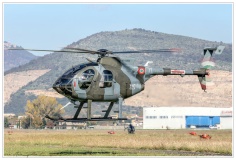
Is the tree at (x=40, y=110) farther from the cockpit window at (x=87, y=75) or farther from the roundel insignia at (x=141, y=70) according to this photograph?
the cockpit window at (x=87, y=75)

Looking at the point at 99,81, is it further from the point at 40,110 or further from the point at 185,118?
the point at 40,110

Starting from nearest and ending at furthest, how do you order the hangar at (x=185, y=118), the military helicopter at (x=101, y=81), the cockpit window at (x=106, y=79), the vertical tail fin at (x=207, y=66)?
the military helicopter at (x=101, y=81)
the cockpit window at (x=106, y=79)
the vertical tail fin at (x=207, y=66)
the hangar at (x=185, y=118)

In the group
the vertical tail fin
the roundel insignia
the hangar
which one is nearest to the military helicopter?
the roundel insignia

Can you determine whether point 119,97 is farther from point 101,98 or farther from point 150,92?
point 150,92

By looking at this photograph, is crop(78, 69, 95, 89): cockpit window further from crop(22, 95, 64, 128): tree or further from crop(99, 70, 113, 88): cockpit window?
crop(22, 95, 64, 128): tree

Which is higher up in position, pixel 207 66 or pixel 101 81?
pixel 207 66

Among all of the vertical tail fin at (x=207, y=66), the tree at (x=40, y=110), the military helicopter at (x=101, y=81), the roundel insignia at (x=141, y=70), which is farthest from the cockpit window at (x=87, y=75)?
the tree at (x=40, y=110)

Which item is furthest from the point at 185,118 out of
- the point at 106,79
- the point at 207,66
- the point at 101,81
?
the point at 101,81

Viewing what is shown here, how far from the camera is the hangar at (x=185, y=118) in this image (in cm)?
14612

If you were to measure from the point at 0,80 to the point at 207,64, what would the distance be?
46.4 ft

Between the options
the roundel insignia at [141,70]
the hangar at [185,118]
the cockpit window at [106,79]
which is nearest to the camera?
the cockpit window at [106,79]

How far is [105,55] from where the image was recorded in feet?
128

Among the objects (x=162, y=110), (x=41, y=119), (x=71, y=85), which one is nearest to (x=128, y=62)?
(x=71, y=85)

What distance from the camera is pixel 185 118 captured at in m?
147
